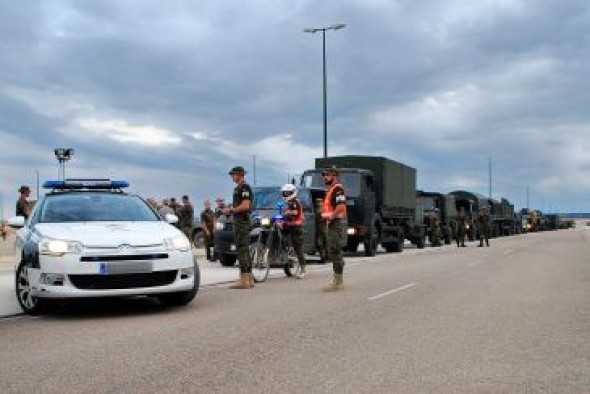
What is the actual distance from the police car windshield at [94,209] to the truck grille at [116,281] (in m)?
1.29

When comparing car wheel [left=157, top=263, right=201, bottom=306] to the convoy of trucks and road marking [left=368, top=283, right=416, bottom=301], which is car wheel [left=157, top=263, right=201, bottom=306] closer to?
road marking [left=368, top=283, right=416, bottom=301]

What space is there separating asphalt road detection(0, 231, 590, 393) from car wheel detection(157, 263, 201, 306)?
0.14m

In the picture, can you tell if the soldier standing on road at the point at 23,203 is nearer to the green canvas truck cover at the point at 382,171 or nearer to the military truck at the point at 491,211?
the green canvas truck cover at the point at 382,171

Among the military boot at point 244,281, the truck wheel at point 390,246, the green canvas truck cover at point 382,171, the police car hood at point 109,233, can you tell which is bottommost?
the military boot at point 244,281

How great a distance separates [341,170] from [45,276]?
15543 millimetres

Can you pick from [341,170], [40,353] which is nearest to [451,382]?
[40,353]

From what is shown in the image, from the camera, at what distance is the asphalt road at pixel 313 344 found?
5.81 metres

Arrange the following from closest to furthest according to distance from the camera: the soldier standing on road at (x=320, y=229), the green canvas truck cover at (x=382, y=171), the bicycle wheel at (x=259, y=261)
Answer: the bicycle wheel at (x=259, y=261) → the soldier standing on road at (x=320, y=229) → the green canvas truck cover at (x=382, y=171)

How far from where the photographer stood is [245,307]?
10219 millimetres

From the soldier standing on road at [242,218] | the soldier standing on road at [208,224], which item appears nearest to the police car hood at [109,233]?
the soldier standing on road at [242,218]

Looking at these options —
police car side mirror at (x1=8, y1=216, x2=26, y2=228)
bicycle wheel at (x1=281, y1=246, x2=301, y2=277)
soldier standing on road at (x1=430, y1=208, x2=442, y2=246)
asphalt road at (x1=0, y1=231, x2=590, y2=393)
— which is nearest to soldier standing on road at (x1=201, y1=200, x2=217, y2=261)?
bicycle wheel at (x1=281, y1=246, x2=301, y2=277)

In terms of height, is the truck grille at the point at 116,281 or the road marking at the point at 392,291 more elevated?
the truck grille at the point at 116,281

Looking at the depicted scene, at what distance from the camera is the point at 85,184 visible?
37.0ft

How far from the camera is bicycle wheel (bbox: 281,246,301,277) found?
15.3 metres
